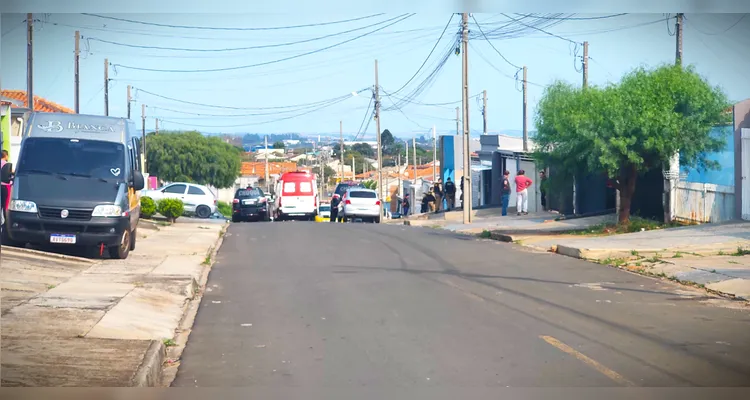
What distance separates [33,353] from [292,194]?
34.6 m

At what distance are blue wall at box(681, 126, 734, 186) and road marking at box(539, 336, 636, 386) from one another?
50.0 ft

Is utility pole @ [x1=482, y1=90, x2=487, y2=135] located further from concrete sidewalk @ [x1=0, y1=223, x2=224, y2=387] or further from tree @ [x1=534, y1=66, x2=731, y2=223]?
concrete sidewalk @ [x1=0, y1=223, x2=224, y2=387]

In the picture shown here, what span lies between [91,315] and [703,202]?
1762 centimetres

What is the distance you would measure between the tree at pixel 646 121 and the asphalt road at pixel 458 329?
18.1 feet

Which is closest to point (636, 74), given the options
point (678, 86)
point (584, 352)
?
point (678, 86)

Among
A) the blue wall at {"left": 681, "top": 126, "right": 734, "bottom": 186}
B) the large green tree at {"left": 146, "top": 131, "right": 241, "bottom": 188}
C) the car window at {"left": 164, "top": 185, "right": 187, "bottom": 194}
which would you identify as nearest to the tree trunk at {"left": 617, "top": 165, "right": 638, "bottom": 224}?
the blue wall at {"left": 681, "top": 126, "right": 734, "bottom": 186}

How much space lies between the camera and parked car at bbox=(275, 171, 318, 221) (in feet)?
142

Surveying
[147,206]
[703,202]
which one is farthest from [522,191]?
[147,206]

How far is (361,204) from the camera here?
40.0m

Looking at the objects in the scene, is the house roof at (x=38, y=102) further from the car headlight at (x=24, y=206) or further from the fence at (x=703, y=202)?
the fence at (x=703, y=202)

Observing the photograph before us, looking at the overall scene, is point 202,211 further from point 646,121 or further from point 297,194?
point 646,121

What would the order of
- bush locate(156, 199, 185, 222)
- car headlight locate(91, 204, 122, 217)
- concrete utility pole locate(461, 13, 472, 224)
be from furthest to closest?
1. concrete utility pole locate(461, 13, 472, 224)
2. bush locate(156, 199, 185, 222)
3. car headlight locate(91, 204, 122, 217)

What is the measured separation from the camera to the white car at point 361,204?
40031 mm

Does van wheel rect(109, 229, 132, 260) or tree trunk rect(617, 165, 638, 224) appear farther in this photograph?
tree trunk rect(617, 165, 638, 224)
